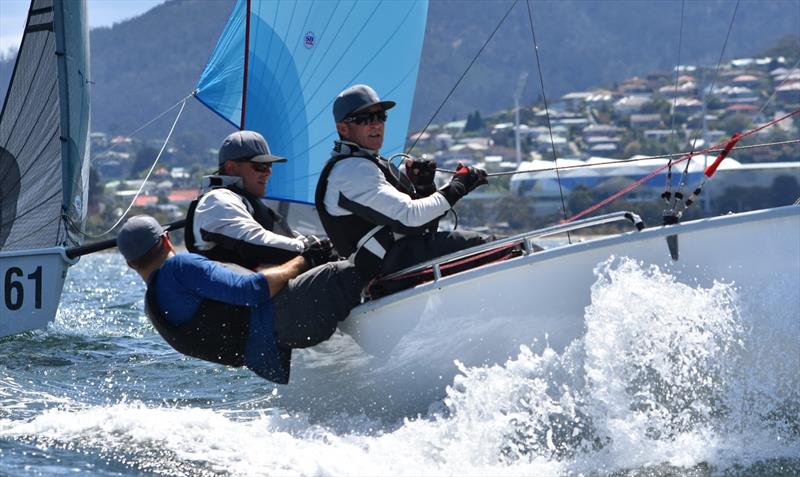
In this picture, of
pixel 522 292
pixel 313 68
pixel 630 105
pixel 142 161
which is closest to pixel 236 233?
pixel 522 292

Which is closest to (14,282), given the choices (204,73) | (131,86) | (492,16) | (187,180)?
(204,73)

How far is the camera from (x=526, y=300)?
4133 millimetres

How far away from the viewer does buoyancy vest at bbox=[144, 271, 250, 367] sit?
4352mm

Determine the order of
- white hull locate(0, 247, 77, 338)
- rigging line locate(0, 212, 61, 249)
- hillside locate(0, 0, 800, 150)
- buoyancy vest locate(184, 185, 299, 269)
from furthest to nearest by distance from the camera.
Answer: hillside locate(0, 0, 800, 150) < rigging line locate(0, 212, 61, 249) < white hull locate(0, 247, 77, 338) < buoyancy vest locate(184, 185, 299, 269)

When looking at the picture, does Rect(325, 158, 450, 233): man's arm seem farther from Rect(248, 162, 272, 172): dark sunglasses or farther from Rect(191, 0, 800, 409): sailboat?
Rect(248, 162, 272, 172): dark sunglasses

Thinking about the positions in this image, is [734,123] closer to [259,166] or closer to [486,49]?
[259,166]

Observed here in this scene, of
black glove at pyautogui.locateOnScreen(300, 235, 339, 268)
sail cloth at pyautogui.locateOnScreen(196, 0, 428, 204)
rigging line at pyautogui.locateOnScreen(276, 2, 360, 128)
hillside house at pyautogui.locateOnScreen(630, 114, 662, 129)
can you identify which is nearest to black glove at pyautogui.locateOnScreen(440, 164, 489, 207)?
black glove at pyautogui.locateOnScreen(300, 235, 339, 268)

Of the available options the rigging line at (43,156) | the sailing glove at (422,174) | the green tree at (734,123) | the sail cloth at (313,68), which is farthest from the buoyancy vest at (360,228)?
the green tree at (734,123)

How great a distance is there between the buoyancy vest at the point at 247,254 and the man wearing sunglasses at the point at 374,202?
0.21 metres

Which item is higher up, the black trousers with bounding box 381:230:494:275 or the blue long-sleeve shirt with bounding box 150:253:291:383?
the black trousers with bounding box 381:230:494:275

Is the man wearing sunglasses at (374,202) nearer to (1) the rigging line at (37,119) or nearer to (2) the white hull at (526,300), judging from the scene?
(2) the white hull at (526,300)

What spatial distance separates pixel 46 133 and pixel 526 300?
5854 millimetres

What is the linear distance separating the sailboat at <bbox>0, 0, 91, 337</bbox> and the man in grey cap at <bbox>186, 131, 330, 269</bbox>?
4.21m

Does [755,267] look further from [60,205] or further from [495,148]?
[495,148]
